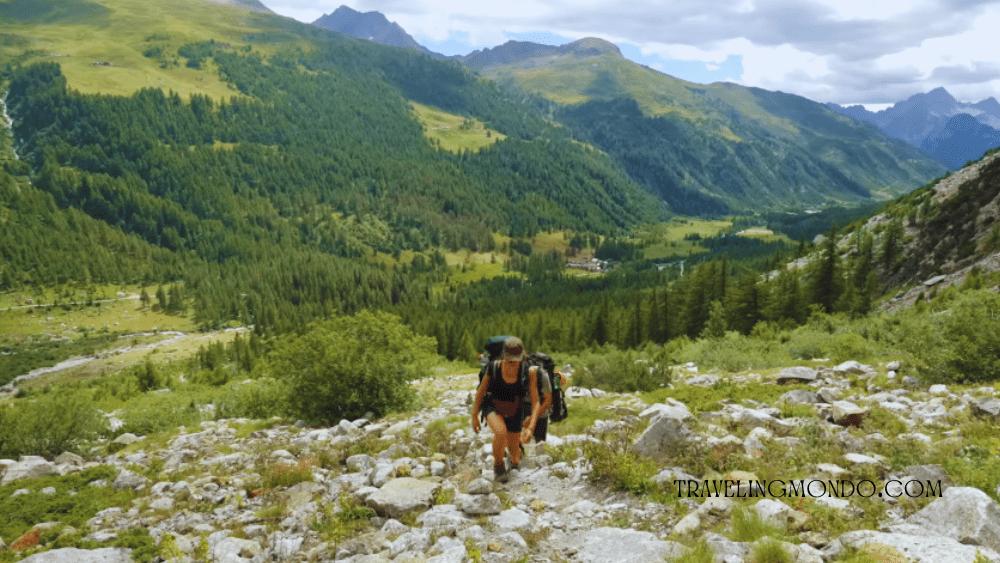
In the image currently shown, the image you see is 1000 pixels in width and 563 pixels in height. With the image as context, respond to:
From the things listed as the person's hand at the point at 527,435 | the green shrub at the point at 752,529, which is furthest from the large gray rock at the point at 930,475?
the person's hand at the point at 527,435

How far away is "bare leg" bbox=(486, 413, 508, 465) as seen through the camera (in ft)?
37.5

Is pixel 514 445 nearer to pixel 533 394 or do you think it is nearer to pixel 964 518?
pixel 533 394

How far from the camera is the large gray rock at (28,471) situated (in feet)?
43.7

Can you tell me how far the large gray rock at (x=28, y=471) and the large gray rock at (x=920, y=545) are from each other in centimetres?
1851

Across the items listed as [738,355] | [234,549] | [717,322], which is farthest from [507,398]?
[717,322]

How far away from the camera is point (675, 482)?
1004 cm

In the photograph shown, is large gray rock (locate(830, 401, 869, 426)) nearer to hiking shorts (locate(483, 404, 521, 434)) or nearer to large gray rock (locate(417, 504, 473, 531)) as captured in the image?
hiking shorts (locate(483, 404, 521, 434))

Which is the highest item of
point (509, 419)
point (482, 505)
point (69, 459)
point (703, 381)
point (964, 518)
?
point (964, 518)

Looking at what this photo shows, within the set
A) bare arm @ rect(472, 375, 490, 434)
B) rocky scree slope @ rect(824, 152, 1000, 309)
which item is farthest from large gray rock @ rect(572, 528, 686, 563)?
rocky scree slope @ rect(824, 152, 1000, 309)

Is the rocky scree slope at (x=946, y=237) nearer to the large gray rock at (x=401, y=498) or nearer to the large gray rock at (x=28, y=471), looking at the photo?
the large gray rock at (x=401, y=498)

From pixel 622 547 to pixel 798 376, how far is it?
48.1ft

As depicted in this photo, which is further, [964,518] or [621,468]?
[621,468]

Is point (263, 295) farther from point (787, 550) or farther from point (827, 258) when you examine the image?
point (787, 550)

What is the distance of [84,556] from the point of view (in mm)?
8625
